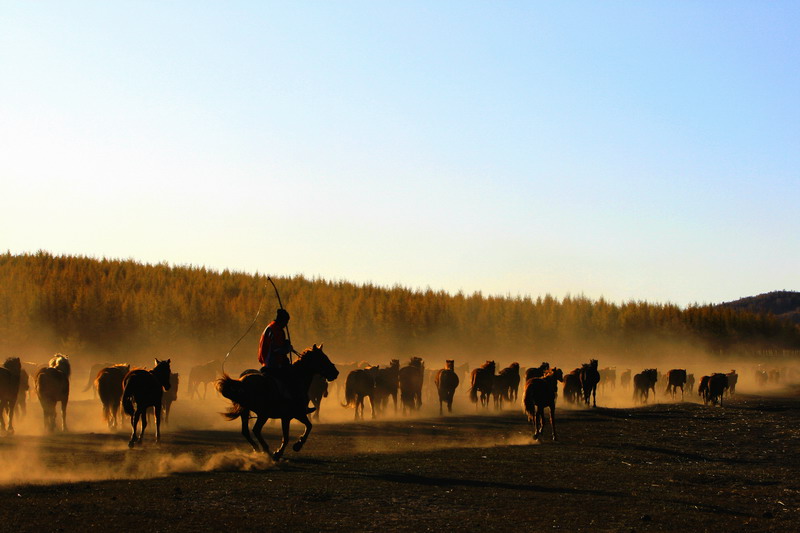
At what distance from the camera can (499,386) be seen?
40.3 m

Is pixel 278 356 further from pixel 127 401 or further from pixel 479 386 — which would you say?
pixel 479 386

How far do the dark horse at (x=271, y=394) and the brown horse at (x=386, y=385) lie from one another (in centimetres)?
1555

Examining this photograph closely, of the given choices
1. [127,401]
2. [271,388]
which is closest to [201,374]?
[127,401]

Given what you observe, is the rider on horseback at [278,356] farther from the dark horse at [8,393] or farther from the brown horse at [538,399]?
the dark horse at [8,393]

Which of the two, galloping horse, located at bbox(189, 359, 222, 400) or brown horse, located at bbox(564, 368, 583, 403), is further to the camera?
galloping horse, located at bbox(189, 359, 222, 400)

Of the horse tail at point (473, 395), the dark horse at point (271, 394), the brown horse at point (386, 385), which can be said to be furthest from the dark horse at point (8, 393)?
the horse tail at point (473, 395)

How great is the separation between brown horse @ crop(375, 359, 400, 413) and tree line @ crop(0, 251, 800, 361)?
23.3m

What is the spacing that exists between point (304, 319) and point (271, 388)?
272 ft

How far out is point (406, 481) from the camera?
16.6 metres

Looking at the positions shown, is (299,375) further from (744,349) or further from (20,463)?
(744,349)

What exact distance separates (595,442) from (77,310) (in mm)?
75428

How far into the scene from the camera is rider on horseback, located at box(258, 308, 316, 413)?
1955cm

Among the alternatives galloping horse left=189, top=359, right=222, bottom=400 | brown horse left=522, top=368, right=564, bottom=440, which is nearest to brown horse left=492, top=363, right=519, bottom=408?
galloping horse left=189, top=359, right=222, bottom=400

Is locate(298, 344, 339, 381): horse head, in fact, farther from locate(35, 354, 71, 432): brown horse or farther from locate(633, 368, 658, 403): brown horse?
locate(633, 368, 658, 403): brown horse
